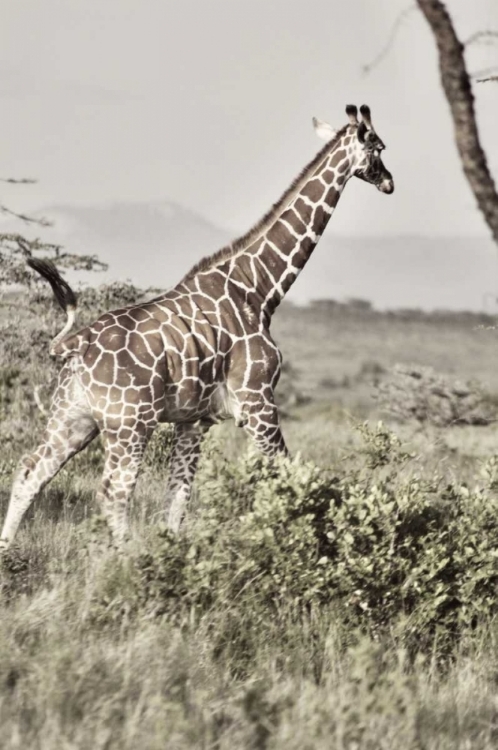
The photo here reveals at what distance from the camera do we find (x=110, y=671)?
5352mm

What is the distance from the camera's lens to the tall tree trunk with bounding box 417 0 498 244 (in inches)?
273

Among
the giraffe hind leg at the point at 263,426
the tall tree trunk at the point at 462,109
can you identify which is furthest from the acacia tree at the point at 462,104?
the giraffe hind leg at the point at 263,426

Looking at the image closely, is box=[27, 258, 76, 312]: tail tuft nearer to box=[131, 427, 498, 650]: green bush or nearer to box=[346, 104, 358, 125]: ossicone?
box=[131, 427, 498, 650]: green bush

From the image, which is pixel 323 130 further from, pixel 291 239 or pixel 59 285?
pixel 59 285

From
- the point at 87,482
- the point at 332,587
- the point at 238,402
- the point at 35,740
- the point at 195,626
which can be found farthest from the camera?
the point at 87,482

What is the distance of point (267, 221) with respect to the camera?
9164 millimetres

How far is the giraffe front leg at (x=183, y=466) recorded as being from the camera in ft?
28.8

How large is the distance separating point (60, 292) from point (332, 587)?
299 cm

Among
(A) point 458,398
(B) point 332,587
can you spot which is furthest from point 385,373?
(B) point 332,587

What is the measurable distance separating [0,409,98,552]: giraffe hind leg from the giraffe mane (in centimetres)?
146

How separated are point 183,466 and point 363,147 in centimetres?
291

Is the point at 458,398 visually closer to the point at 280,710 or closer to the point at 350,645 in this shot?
the point at 350,645

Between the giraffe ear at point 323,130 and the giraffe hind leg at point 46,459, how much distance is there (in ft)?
10.4


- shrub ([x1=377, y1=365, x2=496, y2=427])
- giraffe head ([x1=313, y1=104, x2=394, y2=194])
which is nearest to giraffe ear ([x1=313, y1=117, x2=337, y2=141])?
giraffe head ([x1=313, y1=104, x2=394, y2=194])
